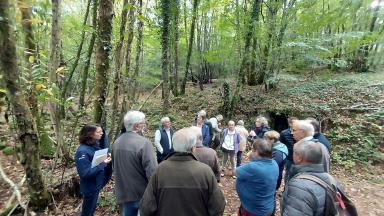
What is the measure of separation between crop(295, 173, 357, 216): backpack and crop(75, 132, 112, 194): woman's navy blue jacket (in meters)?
2.84

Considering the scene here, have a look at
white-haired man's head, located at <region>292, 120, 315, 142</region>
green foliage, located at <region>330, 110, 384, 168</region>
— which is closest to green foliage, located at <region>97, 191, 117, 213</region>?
white-haired man's head, located at <region>292, 120, 315, 142</region>

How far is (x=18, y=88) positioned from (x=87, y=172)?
4.79ft

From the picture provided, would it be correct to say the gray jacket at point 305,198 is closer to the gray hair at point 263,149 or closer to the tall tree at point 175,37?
the gray hair at point 263,149

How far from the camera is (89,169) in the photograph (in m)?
3.84

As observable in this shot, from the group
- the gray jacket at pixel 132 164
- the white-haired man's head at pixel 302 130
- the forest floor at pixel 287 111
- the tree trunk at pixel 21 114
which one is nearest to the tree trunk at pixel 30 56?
the tree trunk at pixel 21 114

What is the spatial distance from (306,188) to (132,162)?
7.33 feet

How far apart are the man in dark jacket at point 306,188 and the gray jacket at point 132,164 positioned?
5.96ft

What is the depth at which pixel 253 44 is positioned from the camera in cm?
1477

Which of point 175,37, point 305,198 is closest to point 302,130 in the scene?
point 305,198

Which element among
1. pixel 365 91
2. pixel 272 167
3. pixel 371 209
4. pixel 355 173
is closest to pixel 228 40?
pixel 365 91

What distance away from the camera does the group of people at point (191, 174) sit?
2568 mm

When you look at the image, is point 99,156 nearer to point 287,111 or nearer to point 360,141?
point 360,141

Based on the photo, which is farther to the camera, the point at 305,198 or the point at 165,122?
the point at 165,122

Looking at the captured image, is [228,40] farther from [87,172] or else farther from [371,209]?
[87,172]
